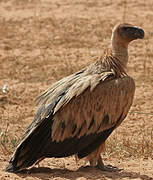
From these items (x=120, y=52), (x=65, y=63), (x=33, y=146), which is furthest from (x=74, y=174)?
(x=65, y=63)

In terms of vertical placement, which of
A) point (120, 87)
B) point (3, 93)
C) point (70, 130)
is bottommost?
point (3, 93)

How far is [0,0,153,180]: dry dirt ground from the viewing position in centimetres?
672

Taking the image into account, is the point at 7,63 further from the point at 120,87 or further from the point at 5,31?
the point at 120,87

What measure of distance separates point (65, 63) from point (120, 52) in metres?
6.37

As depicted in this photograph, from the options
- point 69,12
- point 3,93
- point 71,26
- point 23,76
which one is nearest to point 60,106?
point 3,93

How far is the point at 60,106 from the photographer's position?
5938 millimetres

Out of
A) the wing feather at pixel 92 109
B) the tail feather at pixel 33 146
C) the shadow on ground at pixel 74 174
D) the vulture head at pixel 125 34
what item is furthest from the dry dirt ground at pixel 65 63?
the wing feather at pixel 92 109

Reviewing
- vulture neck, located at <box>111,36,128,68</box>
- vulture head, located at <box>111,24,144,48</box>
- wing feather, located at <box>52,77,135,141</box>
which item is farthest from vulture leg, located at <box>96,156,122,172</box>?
vulture head, located at <box>111,24,144,48</box>

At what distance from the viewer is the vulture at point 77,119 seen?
19.6 ft

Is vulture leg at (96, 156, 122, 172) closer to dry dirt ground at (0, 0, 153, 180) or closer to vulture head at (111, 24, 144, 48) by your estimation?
dry dirt ground at (0, 0, 153, 180)

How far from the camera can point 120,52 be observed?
6707 millimetres

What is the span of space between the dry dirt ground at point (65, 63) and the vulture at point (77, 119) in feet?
0.83

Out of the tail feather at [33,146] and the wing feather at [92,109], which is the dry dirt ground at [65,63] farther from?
the wing feather at [92,109]

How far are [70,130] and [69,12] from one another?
1397 cm
